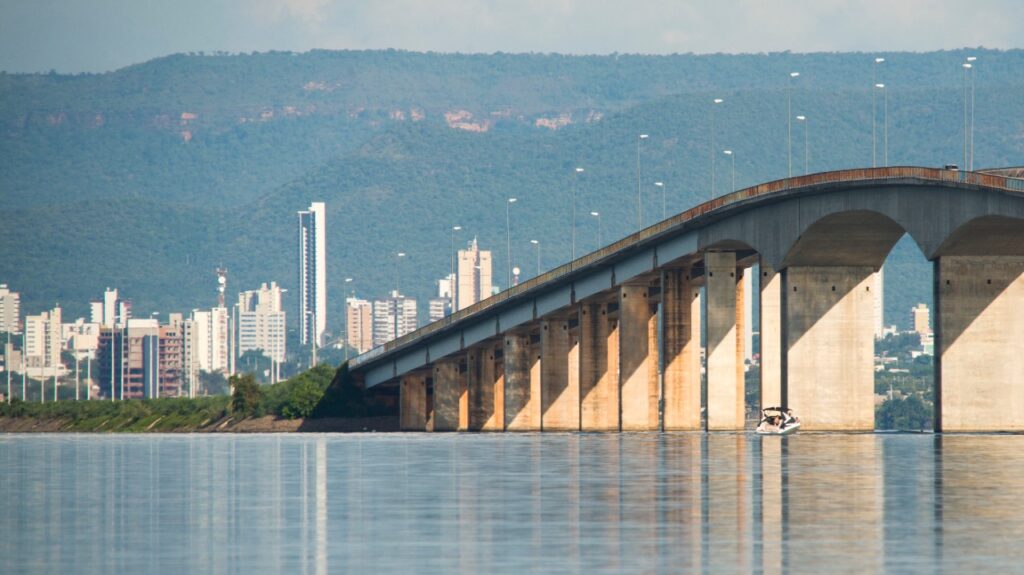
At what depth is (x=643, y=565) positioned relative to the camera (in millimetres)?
27578

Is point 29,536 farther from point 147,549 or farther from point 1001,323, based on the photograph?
point 1001,323

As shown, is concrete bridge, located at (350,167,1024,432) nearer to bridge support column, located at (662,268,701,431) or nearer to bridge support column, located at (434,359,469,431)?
bridge support column, located at (662,268,701,431)

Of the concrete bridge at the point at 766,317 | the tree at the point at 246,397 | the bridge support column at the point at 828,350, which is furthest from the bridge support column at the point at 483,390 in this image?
the bridge support column at the point at 828,350

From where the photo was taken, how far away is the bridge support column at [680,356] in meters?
114

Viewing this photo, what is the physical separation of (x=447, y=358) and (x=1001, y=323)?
236 feet

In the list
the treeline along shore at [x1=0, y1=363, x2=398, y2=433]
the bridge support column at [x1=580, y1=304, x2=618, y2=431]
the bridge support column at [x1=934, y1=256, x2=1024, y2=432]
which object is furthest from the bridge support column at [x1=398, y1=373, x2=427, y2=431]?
the bridge support column at [x1=934, y1=256, x2=1024, y2=432]

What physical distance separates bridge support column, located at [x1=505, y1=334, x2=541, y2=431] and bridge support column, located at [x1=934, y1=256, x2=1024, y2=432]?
57.4m

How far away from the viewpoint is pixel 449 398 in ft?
504

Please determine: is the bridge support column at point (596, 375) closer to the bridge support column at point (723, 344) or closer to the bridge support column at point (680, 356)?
the bridge support column at point (680, 356)

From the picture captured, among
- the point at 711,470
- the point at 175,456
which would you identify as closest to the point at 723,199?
the point at 175,456

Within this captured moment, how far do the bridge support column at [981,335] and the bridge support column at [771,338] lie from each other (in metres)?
15.6

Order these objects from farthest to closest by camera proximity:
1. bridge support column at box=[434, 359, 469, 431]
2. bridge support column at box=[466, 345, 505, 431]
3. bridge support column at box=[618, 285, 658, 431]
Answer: bridge support column at box=[434, 359, 469, 431]
bridge support column at box=[466, 345, 505, 431]
bridge support column at box=[618, 285, 658, 431]

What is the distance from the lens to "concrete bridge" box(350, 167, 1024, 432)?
85.2 meters

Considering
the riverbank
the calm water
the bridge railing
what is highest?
the bridge railing
